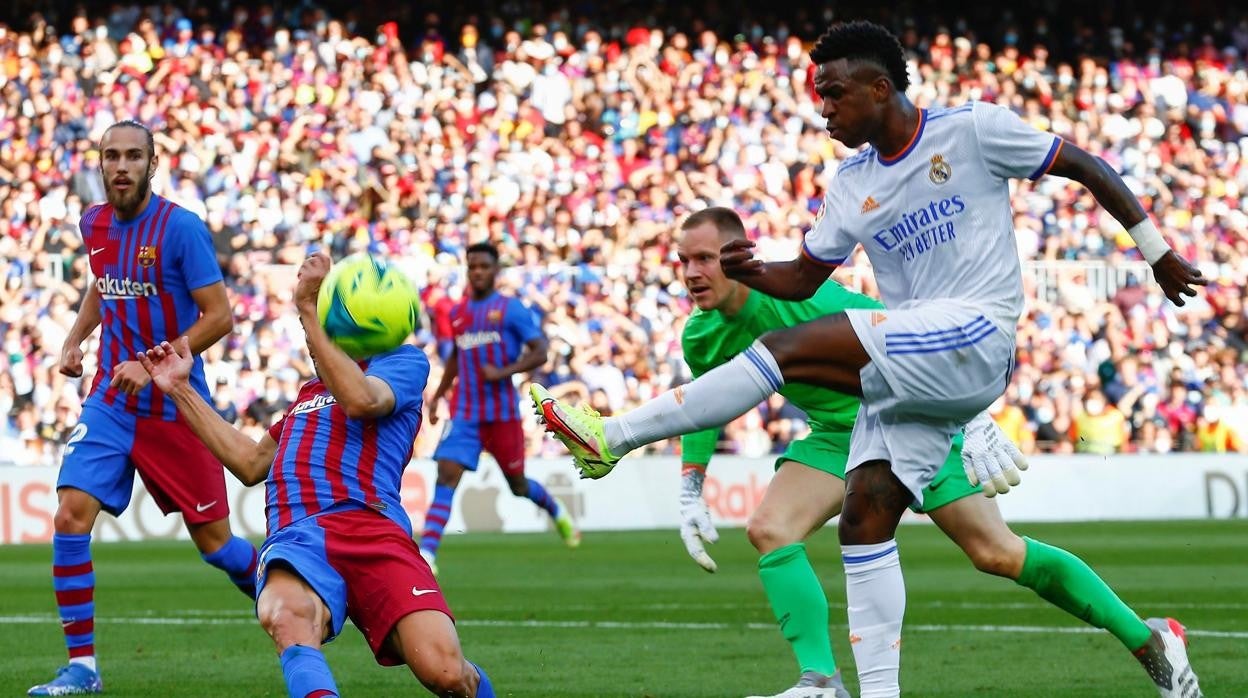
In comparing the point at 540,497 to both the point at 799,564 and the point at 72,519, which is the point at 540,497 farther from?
the point at 799,564

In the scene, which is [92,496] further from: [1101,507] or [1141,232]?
[1101,507]

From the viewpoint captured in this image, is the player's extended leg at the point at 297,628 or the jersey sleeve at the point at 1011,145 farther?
the jersey sleeve at the point at 1011,145

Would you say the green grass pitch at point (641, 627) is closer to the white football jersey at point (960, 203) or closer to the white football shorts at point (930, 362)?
the white football shorts at point (930, 362)

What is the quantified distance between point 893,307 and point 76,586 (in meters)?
4.01

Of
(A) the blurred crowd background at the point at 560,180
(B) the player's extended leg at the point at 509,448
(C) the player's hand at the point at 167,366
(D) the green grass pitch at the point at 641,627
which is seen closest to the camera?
(C) the player's hand at the point at 167,366

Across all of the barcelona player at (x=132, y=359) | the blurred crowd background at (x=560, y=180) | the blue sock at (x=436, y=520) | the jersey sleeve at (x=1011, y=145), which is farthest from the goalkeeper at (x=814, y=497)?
the blurred crowd background at (x=560, y=180)

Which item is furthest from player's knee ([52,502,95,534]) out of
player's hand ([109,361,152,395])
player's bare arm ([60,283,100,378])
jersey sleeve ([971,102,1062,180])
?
jersey sleeve ([971,102,1062,180])

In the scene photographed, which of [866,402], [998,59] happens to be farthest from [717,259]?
[998,59]

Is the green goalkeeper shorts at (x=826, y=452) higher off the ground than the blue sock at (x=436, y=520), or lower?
higher

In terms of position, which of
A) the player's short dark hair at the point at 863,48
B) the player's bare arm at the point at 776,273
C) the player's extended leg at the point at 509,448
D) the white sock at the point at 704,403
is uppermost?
the player's short dark hair at the point at 863,48

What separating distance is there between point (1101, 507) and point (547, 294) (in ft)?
25.2

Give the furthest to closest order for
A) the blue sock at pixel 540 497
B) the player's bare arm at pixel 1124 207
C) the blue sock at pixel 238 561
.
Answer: the blue sock at pixel 540 497, the blue sock at pixel 238 561, the player's bare arm at pixel 1124 207

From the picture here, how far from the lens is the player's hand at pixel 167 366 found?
6.05 m

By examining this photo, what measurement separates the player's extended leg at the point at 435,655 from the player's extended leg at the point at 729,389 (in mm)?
744
